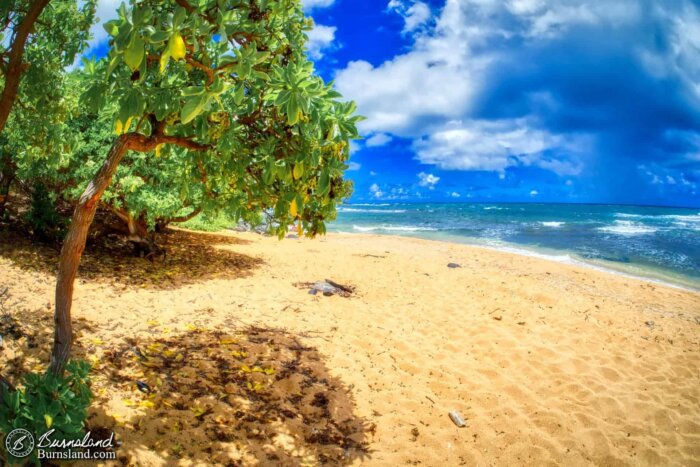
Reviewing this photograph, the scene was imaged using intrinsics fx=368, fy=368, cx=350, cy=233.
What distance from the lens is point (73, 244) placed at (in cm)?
333

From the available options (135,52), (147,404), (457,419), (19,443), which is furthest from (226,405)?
(135,52)

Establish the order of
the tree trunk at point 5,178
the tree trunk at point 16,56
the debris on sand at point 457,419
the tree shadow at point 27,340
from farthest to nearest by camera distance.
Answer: the tree trunk at point 5,178 → the debris on sand at point 457,419 → the tree shadow at point 27,340 → the tree trunk at point 16,56

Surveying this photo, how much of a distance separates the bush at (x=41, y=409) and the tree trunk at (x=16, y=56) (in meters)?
2.19

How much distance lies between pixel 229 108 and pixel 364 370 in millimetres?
4206

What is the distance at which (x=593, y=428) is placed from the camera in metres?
4.97

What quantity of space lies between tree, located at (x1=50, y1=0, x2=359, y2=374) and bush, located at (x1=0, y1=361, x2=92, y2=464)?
35.2 inches

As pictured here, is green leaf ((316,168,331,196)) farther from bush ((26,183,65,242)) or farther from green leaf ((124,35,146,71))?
bush ((26,183,65,242))

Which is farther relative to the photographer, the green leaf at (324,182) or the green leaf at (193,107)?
the green leaf at (324,182)

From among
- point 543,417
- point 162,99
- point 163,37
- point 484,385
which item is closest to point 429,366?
point 484,385

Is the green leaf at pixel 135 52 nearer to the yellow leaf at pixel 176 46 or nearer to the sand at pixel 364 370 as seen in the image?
the yellow leaf at pixel 176 46

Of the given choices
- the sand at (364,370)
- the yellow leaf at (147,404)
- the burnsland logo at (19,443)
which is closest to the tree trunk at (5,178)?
the sand at (364,370)

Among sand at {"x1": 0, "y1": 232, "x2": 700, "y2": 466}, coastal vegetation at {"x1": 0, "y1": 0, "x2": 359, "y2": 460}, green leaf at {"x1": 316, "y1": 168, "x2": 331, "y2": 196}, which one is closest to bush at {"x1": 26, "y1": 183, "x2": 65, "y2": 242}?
sand at {"x1": 0, "y1": 232, "x2": 700, "y2": 466}

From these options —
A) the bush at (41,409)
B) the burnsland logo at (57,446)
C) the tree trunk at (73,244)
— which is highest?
the tree trunk at (73,244)

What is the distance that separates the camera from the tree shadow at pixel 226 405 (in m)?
3.54
